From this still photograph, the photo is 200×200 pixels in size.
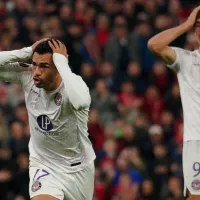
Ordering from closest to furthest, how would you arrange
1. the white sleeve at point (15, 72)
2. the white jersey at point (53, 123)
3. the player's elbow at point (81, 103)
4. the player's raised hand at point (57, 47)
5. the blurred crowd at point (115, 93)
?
1. the player's elbow at point (81, 103)
2. the player's raised hand at point (57, 47)
3. the white jersey at point (53, 123)
4. the white sleeve at point (15, 72)
5. the blurred crowd at point (115, 93)

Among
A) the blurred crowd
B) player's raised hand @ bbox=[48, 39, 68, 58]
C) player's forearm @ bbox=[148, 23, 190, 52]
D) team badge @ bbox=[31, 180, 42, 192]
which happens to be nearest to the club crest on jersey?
player's raised hand @ bbox=[48, 39, 68, 58]

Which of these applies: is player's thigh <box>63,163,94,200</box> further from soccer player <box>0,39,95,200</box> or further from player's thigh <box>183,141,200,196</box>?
player's thigh <box>183,141,200,196</box>

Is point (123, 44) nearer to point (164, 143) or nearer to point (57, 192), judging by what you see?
point (164, 143)

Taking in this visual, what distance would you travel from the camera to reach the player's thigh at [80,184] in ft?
34.2

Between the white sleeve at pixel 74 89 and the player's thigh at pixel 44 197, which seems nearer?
the white sleeve at pixel 74 89

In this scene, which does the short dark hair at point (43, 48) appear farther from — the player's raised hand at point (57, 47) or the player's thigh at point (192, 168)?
the player's thigh at point (192, 168)

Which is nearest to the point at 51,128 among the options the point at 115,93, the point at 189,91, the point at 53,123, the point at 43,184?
the point at 53,123

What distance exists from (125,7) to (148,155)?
5.18 meters

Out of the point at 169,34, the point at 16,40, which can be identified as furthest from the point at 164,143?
the point at 169,34

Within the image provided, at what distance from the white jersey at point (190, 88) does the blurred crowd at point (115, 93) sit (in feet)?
18.4

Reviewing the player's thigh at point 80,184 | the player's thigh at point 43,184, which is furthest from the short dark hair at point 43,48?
the player's thigh at point 80,184

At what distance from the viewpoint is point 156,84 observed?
20.0 m

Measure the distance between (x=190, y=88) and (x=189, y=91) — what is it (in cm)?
4

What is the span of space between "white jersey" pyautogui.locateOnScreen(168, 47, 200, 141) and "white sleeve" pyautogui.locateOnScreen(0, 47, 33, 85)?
1686 millimetres
